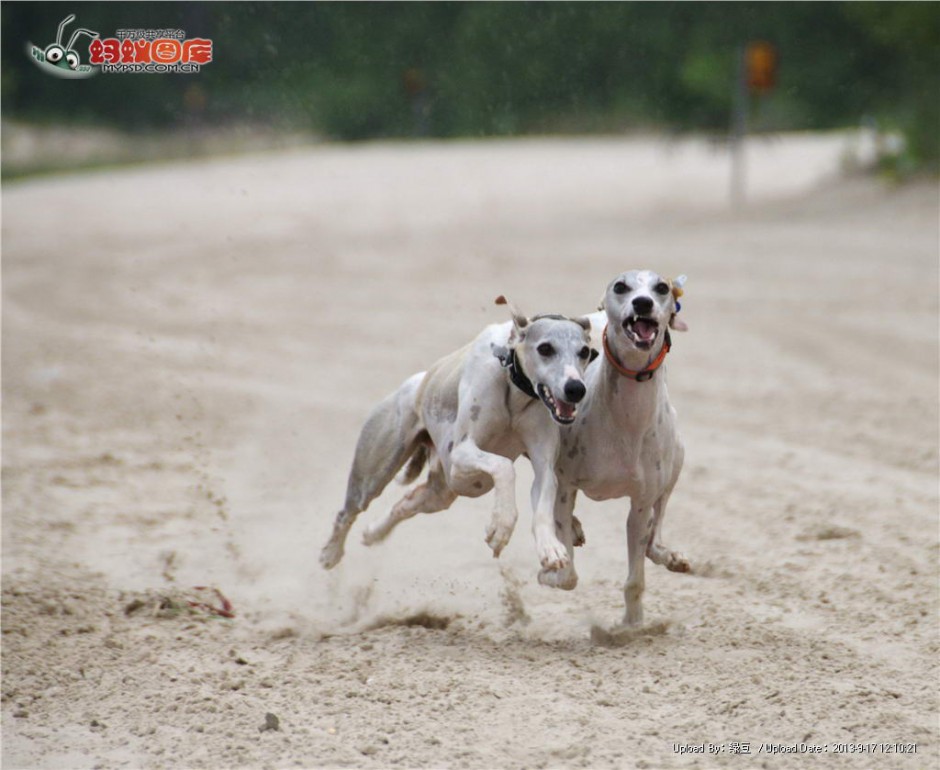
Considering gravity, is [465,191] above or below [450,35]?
below

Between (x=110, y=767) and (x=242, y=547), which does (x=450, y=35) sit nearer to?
(x=242, y=547)

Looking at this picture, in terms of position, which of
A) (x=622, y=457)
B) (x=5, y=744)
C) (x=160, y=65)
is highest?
(x=160, y=65)

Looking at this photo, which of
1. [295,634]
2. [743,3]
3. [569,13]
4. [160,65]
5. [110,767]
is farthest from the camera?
[743,3]

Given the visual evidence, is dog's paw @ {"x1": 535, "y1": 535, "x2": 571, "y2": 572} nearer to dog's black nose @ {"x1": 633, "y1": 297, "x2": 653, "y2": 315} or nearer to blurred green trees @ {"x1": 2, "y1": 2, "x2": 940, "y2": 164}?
dog's black nose @ {"x1": 633, "y1": 297, "x2": 653, "y2": 315}

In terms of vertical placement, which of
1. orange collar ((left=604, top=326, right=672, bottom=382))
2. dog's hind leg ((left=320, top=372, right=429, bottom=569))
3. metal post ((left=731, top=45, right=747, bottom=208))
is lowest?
dog's hind leg ((left=320, top=372, right=429, bottom=569))

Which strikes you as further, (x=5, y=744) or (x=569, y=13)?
(x=569, y=13)

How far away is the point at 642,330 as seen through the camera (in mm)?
4199

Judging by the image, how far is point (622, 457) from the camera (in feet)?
14.8

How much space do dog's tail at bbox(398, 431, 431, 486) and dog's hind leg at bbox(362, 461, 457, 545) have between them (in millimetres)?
121

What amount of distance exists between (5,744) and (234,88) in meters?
30.2

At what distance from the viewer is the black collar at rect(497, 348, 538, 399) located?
446 centimetres

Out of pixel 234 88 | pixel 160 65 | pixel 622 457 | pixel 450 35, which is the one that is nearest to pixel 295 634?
pixel 622 457

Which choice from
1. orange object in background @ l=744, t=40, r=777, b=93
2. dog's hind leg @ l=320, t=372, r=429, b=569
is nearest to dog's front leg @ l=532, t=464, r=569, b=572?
dog's hind leg @ l=320, t=372, r=429, b=569

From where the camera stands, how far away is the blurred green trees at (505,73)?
25641 millimetres
